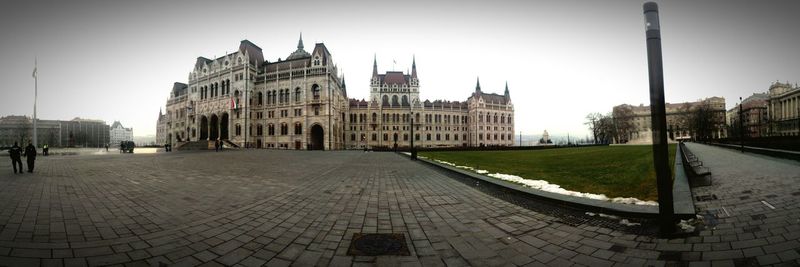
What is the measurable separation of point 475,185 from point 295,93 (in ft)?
167

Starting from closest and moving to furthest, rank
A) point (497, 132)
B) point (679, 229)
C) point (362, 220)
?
point (679, 229)
point (362, 220)
point (497, 132)

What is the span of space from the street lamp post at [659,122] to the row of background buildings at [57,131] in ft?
461

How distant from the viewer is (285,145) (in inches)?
2076

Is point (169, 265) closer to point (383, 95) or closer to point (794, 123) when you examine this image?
point (383, 95)

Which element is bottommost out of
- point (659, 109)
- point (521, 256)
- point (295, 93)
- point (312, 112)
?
point (521, 256)

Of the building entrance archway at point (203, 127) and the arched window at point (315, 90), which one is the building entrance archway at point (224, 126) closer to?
the building entrance archway at point (203, 127)

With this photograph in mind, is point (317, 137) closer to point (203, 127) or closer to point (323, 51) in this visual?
point (323, 51)

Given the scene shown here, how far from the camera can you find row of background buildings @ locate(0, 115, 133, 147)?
102m

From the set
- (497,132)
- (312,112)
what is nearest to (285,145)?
(312,112)

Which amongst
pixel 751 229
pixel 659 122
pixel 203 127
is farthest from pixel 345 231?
pixel 203 127

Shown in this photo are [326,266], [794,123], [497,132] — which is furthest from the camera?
[497,132]

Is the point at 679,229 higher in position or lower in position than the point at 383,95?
lower

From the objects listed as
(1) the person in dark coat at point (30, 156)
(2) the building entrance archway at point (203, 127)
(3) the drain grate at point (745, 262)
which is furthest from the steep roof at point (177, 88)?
(3) the drain grate at point (745, 262)

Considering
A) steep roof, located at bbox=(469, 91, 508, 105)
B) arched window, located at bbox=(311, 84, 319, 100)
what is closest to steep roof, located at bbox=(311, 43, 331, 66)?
arched window, located at bbox=(311, 84, 319, 100)
